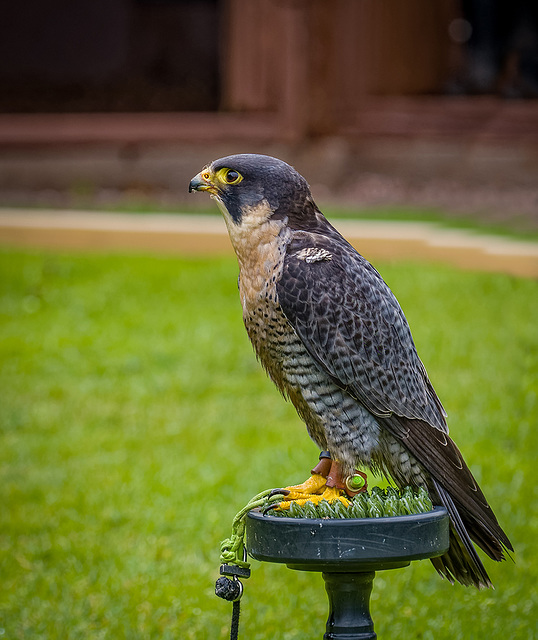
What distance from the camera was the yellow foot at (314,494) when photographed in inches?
86.0

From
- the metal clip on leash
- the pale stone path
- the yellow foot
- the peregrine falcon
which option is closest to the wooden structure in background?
the pale stone path

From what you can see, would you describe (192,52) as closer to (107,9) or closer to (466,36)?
(107,9)

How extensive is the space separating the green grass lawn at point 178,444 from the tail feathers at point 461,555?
2.98 ft

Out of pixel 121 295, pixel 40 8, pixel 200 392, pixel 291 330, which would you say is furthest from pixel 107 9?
pixel 291 330

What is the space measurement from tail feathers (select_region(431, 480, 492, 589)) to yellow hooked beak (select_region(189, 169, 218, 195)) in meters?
0.85

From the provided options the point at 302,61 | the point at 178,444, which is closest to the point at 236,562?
the point at 178,444

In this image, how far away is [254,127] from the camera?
9023 mm

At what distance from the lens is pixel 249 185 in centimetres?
216

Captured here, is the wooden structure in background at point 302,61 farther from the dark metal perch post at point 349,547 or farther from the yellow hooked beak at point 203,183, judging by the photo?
the dark metal perch post at point 349,547

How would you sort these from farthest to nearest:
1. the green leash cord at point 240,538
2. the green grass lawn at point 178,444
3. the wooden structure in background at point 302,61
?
1. the wooden structure in background at point 302,61
2. the green grass lawn at point 178,444
3. the green leash cord at point 240,538

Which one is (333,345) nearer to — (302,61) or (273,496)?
(273,496)

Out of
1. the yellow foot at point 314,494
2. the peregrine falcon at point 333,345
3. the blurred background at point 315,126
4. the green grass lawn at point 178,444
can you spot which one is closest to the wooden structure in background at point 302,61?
the blurred background at point 315,126

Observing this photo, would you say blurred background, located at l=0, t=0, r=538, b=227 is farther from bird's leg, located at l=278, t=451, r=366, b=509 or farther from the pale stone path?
bird's leg, located at l=278, t=451, r=366, b=509

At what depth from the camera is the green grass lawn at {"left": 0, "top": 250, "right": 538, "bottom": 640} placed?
3.41 meters
